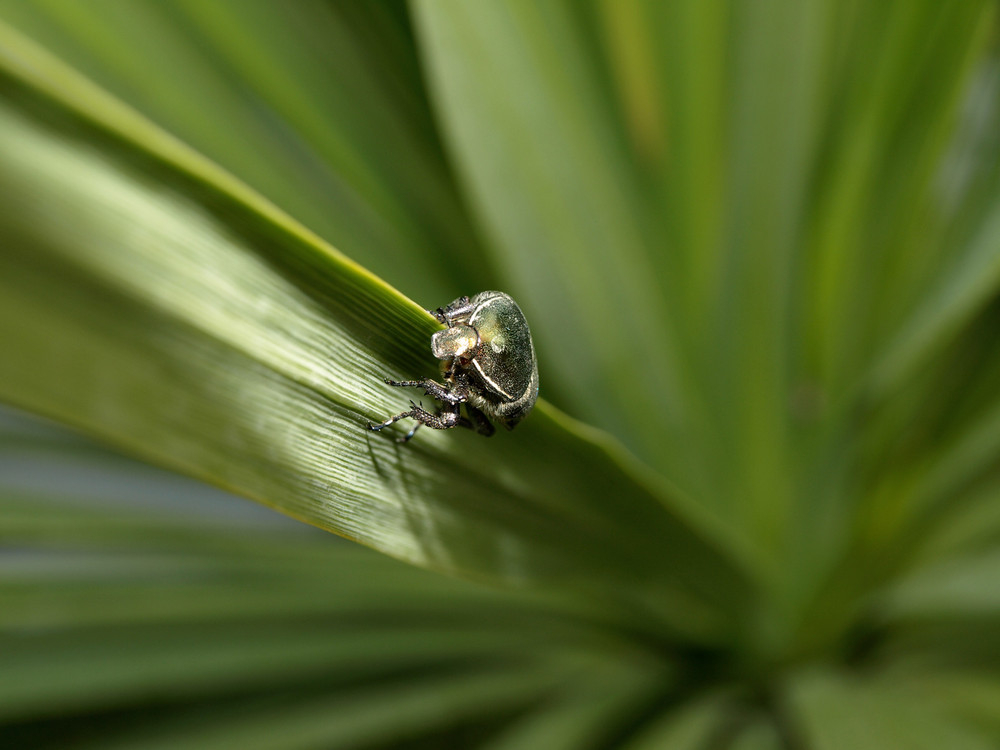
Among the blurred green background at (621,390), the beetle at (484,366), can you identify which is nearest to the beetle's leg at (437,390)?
the beetle at (484,366)

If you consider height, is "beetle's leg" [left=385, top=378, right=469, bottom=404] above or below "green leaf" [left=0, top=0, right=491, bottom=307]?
below

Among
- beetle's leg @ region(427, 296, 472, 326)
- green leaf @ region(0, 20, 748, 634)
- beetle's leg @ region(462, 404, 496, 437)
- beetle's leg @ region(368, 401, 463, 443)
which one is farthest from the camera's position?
beetle's leg @ region(427, 296, 472, 326)

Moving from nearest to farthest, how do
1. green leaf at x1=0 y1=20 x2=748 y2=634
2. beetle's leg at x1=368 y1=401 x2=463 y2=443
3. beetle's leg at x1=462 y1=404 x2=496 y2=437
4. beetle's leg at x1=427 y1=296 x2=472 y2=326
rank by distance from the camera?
1. green leaf at x1=0 y1=20 x2=748 y2=634
2. beetle's leg at x1=368 y1=401 x2=463 y2=443
3. beetle's leg at x1=462 y1=404 x2=496 y2=437
4. beetle's leg at x1=427 y1=296 x2=472 y2=326

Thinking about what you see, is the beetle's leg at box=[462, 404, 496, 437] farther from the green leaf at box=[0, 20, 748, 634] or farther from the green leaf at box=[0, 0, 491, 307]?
the green leaf at box=[0, 0, 491, 307]

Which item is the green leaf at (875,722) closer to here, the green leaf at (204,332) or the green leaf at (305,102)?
the green leaf at (204,332)

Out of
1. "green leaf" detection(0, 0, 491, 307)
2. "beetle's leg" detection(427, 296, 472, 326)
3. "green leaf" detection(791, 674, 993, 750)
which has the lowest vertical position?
"green leaf" detection(791, 674, 993, 750)

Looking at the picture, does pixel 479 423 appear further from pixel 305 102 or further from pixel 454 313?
pixel 305 102

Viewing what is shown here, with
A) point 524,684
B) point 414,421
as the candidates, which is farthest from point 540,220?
point 524,684

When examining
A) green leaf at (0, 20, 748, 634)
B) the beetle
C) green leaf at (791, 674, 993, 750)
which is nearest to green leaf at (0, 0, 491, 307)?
the beetle
